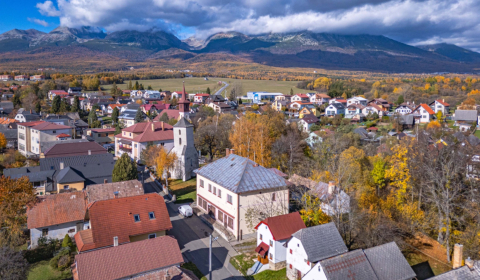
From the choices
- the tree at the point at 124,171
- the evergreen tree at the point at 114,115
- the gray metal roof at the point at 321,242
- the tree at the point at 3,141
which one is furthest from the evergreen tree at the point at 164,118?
the gray metal roof at the point at 321,242

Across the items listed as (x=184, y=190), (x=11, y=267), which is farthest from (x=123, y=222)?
(x=184, y=190)

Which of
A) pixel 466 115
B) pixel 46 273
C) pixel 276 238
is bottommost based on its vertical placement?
pixel 46 273

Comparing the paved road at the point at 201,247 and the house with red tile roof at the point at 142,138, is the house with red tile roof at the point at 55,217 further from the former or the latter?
the house with red tile roof at the point at 142,138

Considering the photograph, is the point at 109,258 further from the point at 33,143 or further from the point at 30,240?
the point at 33,143

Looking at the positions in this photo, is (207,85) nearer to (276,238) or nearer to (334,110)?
(334,110)

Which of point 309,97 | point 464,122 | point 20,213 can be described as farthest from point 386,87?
point 20,213

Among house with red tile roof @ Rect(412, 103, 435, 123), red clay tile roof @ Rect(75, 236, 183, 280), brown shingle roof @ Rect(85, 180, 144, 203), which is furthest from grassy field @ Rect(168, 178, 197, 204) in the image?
house with red tile roof @ Rect(412, 103, 435, 123)
